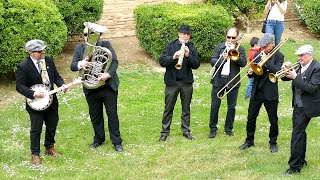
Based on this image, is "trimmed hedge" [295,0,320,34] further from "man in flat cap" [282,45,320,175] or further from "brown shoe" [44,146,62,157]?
"brown shoe" [44,146,62,157]

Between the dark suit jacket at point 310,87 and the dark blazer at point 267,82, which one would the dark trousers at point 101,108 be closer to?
the dark blazer at point 267,82

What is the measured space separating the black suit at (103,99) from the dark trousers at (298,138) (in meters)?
2.91

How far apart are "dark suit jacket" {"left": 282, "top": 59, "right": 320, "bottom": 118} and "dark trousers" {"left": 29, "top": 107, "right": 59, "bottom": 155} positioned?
374cm

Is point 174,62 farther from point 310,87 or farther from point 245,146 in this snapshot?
point 310,87

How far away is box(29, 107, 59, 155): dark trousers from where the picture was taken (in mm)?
9125

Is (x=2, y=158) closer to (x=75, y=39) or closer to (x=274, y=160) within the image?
(x=274, y=160)

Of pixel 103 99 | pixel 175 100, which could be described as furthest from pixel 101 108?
pixel 175 100

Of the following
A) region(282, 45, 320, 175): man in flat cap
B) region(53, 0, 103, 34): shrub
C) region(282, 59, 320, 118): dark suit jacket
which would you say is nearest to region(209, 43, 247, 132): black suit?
region(282, 45, 320, 175): man in flat cap

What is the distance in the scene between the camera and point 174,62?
32.2 feet

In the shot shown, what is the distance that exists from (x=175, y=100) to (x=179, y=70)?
57 cm

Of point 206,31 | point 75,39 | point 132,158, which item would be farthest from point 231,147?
point 75,39

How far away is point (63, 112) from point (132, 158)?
8.92 feet

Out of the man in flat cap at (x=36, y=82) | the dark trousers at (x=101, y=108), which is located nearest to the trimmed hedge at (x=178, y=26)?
the dark trousers at (x=101, y=108)

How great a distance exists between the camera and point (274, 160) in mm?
9125
